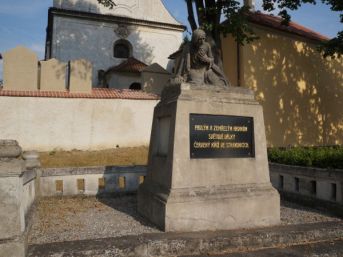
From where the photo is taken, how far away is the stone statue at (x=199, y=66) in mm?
5761

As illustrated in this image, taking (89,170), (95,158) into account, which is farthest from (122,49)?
(89,170)

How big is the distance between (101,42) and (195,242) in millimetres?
25520

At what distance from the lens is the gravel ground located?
185 inches

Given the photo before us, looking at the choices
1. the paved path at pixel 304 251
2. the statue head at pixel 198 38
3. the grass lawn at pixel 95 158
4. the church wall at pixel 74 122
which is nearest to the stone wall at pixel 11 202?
the paved path at pixel 304 251

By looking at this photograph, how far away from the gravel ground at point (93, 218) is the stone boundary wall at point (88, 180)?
0.19 meters

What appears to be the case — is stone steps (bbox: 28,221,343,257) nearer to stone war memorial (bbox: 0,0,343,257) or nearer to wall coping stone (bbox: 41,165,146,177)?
stone war memorial (bbox: 0,0,343,257)

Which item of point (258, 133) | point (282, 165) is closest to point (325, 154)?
point (282, 165)

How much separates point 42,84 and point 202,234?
15.8 metres

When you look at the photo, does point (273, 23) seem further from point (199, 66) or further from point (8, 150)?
point (8, 150)

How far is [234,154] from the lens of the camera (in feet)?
17.6

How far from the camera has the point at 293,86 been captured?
18.9m

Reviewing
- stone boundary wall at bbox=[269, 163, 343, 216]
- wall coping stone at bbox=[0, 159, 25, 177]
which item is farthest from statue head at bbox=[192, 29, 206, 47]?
wall coping stone at bbox=[0, 159, 25, 177]

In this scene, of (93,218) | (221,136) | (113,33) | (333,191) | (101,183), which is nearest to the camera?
(221,136)

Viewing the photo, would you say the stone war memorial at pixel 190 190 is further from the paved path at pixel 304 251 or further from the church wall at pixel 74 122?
the church wall at pixel 74 122
